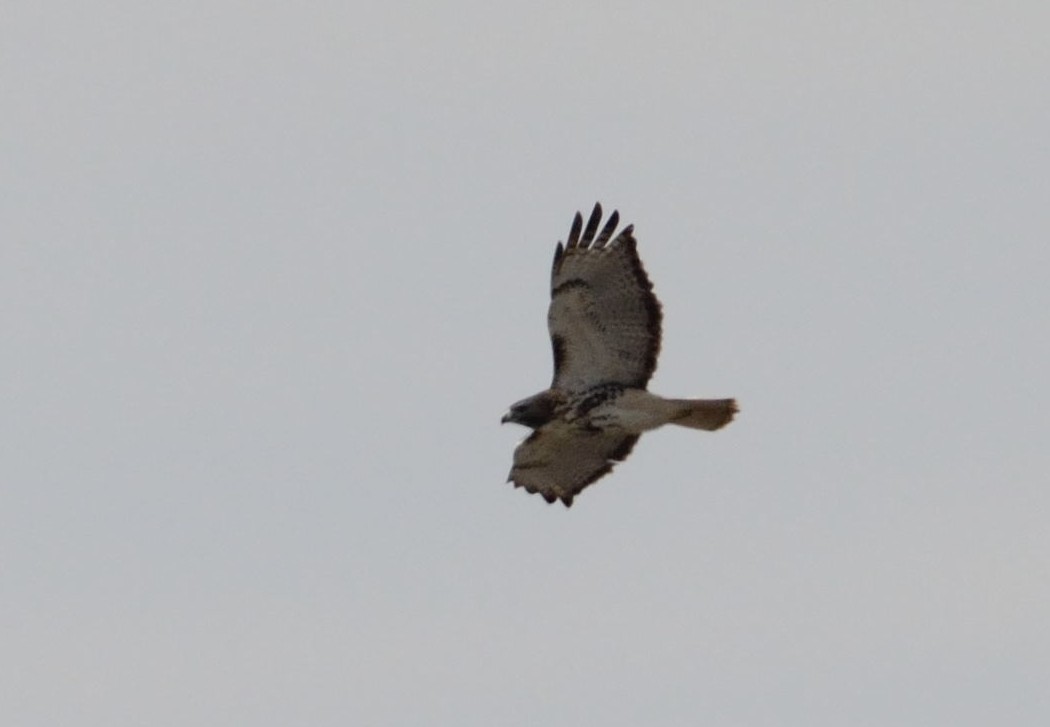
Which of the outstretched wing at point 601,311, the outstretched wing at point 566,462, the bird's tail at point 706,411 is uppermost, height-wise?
the outstretched wing at point 601,311

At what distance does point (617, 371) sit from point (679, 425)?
550mm

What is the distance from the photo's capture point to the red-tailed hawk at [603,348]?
16359mm

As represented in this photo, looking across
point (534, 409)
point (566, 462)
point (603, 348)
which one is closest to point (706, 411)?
point (603, 348)

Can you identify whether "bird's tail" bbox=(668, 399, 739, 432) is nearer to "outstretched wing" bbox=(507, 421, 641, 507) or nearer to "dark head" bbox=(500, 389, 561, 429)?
"dark head" bbox=(500, 389, 561, 429)

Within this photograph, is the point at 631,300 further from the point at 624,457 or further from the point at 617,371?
the point at 624,457

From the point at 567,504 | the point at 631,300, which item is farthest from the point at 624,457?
the point at 631,300

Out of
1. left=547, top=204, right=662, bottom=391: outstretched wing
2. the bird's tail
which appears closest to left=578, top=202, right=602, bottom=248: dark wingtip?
left=547, top=204, right=662, bottom=391: outstretched wing

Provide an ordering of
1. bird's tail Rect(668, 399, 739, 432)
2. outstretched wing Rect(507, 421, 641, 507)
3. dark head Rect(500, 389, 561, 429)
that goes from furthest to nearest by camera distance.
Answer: outstretched wing Rect(507, 421, 641, 507) < dark head Rect(500, 389, 561, 429) < bird's tail Rect(668, 399, 739, 432)

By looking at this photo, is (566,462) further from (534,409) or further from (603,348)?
(603,348)

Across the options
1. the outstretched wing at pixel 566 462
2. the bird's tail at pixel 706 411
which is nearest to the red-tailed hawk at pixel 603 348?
the bird's tail at pixel 706 411

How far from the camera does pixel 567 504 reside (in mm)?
17750

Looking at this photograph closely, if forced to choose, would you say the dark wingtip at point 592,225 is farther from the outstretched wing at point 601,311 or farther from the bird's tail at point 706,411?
the bird's tail at point 706,411

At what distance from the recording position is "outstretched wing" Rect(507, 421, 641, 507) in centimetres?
1742

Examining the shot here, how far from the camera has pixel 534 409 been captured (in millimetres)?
16734
